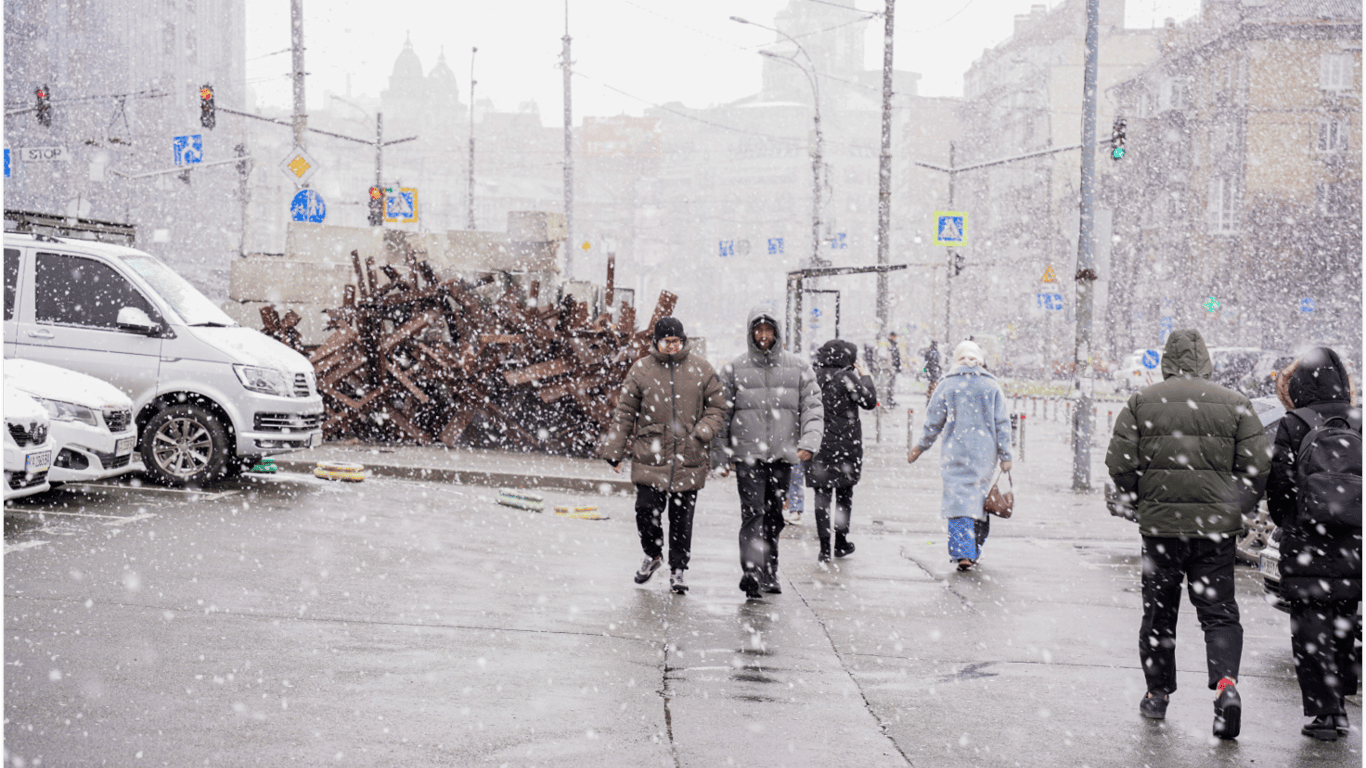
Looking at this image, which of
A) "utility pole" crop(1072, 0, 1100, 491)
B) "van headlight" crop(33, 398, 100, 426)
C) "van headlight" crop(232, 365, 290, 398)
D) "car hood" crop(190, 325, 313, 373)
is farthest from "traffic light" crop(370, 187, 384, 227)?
"van headlight" crop(33, 398, 100, 426)

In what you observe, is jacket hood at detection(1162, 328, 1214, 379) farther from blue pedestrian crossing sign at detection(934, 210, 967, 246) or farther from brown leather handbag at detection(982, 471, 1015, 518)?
blue pedestrian crossing sign at detection(934, 210, 967, 246)

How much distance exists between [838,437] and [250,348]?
18.8ft

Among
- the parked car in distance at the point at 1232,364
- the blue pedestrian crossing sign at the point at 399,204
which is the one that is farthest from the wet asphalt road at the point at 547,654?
the blue pedestrian crossing sign at the point at 399,204

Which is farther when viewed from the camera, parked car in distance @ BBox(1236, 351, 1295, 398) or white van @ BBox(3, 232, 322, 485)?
parked car in distance @ BBox(1236, 351, 1295, 398)

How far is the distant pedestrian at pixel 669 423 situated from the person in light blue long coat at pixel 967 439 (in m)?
2.05

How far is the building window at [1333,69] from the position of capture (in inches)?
2165

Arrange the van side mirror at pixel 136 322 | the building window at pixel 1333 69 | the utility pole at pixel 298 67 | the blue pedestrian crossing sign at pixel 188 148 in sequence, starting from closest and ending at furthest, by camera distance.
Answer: the van side mirror at pixel 136 322 → the utility pole at pixel 298 67 → the blue pedestrian crossing sign at pixel 188 148 → the building window at pixel 1333 69

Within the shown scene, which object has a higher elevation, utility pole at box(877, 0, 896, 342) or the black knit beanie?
utility pole at box(877, 0, 896, 342)

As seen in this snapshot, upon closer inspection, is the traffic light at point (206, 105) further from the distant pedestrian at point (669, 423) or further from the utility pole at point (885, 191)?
the distant pedestrian at point (669, 423)

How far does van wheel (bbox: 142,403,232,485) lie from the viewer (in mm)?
11922

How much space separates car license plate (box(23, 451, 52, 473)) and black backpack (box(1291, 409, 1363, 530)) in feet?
26.3

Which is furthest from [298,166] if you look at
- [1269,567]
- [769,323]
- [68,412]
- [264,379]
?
[1269,567]

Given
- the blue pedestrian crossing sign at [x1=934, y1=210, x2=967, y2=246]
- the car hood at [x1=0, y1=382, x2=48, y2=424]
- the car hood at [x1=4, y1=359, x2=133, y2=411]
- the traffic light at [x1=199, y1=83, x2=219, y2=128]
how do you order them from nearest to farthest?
the car hood at [x1=0, y1=382, x2=48, y2=424], the car hood at [x1=4, y1=359, x2=133, y2=411], the blue pedestrian crossing sign at [x1=934, y1=210, x2=967, y2=246], the traffic light at [x1=199, y1=83, x2=219, y2=128]

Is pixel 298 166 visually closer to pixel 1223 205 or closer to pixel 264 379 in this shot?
pixel 264 379
